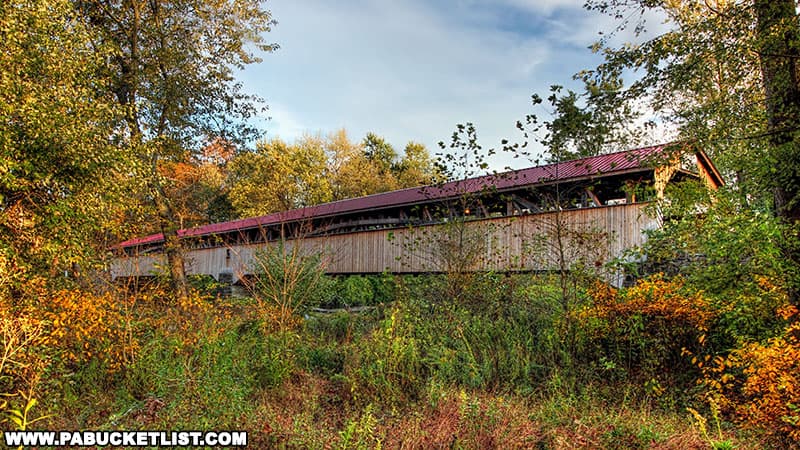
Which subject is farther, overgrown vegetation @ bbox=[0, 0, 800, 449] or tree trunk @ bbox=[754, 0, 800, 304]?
tree trunk @ bbox=[754, 0, 800, 304]

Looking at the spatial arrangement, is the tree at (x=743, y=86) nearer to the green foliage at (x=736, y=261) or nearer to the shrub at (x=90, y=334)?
the green foliage at (x=736, y=261)

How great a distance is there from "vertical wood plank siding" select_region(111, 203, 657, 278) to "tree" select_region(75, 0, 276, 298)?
123 inches

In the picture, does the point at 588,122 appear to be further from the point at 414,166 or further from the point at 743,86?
the point at 414,166

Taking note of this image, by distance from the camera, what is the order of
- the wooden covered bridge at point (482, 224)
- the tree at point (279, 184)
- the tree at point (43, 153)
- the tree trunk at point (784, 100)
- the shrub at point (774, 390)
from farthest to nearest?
the tree at point (279, 184), the wooden covered bridge at point (482, 224), the tree at point (43, 153), the tree trunk at point (784, 100), the shrub at point (774, 390)

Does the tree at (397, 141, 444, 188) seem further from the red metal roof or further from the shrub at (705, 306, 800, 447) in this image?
the shrub at (705, 306, 800, 447)

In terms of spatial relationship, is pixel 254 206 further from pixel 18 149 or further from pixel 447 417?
pixel 447 417

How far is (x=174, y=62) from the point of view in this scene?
36.2 ft

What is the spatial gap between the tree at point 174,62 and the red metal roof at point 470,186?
2.85 m

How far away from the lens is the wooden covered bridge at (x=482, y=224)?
23.9 ft

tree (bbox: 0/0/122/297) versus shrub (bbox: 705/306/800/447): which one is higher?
tree (bbox: 0/0/122/297)

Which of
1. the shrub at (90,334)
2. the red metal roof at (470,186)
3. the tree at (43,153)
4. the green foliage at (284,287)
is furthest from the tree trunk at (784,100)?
the tree at (43,153)

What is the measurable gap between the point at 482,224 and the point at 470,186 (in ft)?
4.46

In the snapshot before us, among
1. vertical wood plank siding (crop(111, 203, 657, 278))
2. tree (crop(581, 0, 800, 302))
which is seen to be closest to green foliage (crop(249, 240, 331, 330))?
vertical wood plank siding (crop(111, 203, 657, 278))

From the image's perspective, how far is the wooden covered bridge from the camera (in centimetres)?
729
